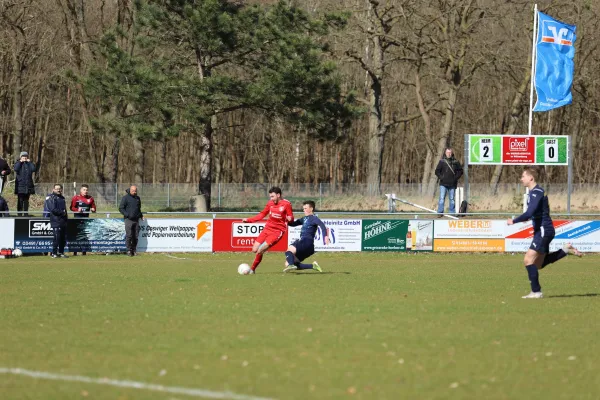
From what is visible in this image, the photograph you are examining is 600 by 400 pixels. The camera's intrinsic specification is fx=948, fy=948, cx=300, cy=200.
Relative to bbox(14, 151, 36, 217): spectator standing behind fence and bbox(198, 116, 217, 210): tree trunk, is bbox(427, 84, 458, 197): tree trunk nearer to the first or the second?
bbox(198, 116, 217, 210): tree trunk

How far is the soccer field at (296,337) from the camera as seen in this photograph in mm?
8203

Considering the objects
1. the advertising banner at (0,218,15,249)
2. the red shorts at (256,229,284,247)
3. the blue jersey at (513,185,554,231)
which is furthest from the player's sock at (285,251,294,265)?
the advertising banner at (0,218,15,249)

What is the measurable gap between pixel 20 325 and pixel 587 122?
59.9 m

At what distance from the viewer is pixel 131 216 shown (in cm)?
2772

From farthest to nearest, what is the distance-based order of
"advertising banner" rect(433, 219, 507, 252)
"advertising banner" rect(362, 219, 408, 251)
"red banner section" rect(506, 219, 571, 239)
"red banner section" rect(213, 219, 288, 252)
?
"advertising banner" rect(433, 219, 507, 252) → "advertising banner" rect(362, 219, 408, 251) → "red banner section" rect(506, 219, 571, 239) → "red banner section" rect(213, 219, 288, 252)

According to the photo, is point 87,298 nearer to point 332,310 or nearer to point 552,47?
point 332,310

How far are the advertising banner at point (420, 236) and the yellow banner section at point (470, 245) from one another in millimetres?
226

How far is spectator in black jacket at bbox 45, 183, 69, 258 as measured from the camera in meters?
26.6

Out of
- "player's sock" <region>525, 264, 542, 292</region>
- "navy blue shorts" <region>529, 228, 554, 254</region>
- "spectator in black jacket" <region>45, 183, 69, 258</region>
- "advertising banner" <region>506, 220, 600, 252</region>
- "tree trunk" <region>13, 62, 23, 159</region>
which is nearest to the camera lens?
"navy blue shorts" <region>529, 228, 554, 254</region>

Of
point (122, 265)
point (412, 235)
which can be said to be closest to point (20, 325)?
point (122, 265)

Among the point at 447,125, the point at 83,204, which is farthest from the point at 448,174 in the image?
the point at 447,125

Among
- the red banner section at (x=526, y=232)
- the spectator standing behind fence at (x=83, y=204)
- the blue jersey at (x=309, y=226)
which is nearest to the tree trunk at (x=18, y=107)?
the spectator standing behind fence at (x=83, y=204)

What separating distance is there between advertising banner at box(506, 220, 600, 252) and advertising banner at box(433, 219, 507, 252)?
347 mm

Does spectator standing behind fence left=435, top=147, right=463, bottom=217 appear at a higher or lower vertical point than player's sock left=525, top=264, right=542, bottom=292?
higher
